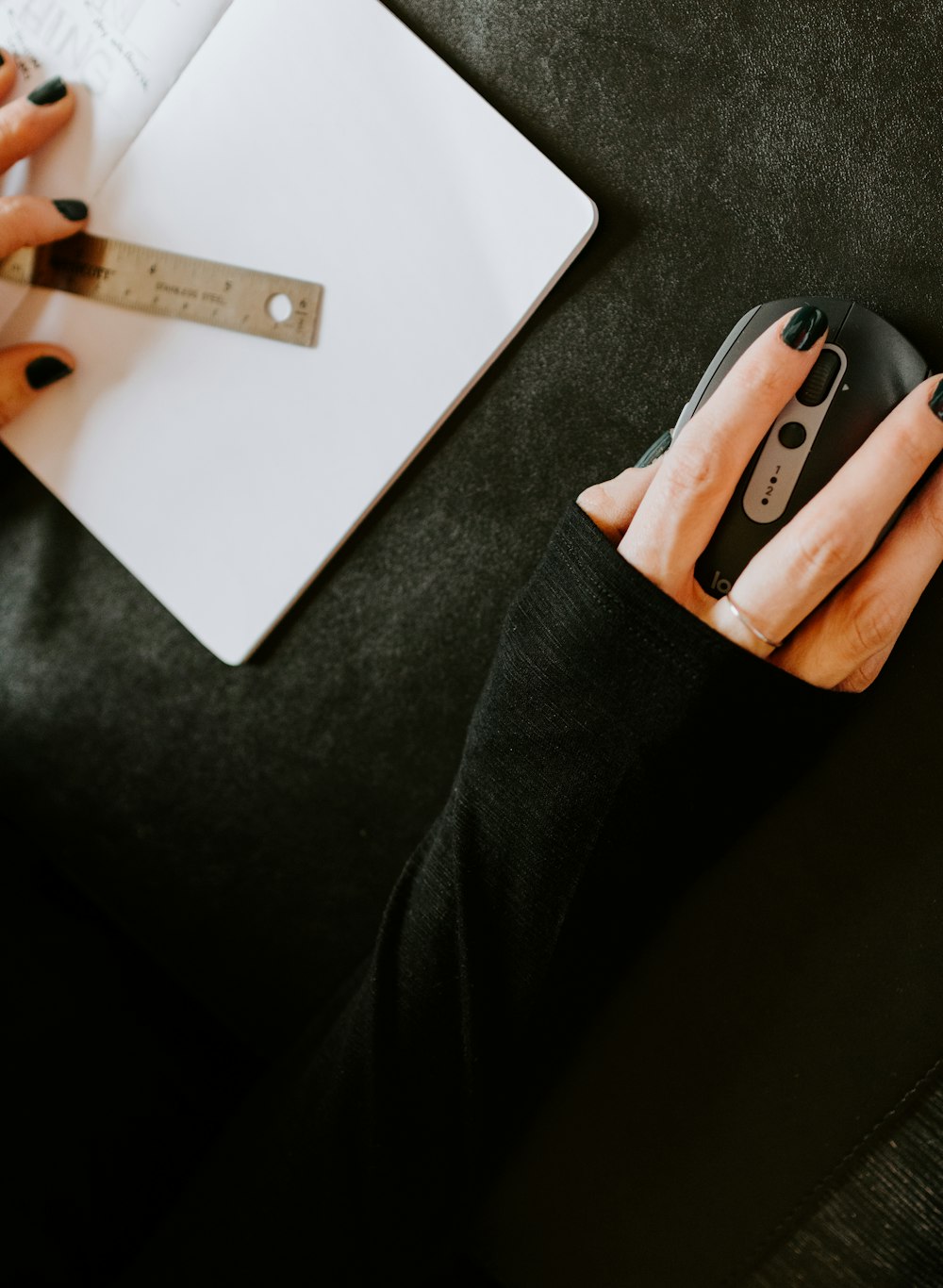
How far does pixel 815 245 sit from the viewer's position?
0.70 metres

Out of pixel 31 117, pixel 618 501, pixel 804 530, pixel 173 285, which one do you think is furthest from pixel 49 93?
pixel 804 530

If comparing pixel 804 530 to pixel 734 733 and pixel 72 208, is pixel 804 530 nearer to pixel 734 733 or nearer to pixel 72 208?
pixel 734 733

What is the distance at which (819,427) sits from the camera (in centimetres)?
61

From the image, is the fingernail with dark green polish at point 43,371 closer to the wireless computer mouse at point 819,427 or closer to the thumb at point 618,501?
the thumb at point 618,501

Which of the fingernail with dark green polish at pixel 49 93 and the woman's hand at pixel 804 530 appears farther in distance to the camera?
the fingernail with dark green polish at pixel 49 93

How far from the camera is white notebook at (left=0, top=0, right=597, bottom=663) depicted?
0.74 metres

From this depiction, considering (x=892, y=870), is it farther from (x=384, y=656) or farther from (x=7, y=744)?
(x=7, y=744)

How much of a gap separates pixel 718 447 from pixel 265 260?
18.0 inches

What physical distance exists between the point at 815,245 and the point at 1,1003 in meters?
0.99

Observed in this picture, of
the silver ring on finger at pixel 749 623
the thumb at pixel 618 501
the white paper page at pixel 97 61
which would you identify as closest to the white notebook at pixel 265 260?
the white paper page at pixel 97 61

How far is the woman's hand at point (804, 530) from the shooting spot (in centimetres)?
58

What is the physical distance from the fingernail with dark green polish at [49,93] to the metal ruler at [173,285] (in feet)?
0.38

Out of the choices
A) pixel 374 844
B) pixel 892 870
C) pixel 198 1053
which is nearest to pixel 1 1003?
pixel 198 1053

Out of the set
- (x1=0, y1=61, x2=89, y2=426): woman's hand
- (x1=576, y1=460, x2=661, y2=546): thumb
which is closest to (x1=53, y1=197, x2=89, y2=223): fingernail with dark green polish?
(x1=0, y1=61, x2=89, y2=426): woman's hand
